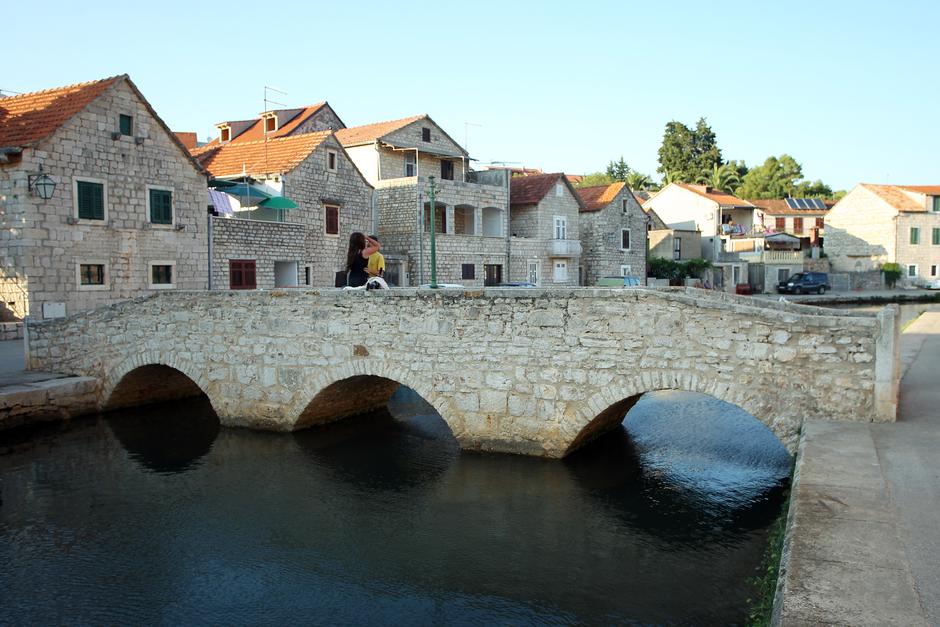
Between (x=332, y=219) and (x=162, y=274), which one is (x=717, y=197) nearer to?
(x=332, y=219)

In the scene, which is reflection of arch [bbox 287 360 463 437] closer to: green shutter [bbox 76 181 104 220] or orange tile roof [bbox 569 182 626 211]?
green shutter [bbox 76 181 104 220]

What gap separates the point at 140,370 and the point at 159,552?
7.65 metres

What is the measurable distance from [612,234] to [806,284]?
569 inches

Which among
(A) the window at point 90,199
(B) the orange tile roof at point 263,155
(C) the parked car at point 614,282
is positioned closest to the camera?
(A) the window at point 90,199

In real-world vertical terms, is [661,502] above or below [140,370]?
below

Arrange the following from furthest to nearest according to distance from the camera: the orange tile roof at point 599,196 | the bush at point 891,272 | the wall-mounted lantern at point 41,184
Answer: the bush at point 891,272 < the orange tile roof at point 599,196 < the wall-mounted lantern at point 41,184

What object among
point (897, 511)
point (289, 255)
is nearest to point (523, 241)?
point (289, 255)

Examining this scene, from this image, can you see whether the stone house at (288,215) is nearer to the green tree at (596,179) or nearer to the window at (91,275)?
the window at (91,275)

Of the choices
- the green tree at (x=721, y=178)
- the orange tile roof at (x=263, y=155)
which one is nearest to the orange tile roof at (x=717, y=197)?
the green tree at (x=721, y=178)

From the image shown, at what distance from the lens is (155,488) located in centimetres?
1105

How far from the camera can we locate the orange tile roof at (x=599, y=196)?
43.3 meters

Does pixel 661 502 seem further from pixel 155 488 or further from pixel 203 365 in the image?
pixel 203 365

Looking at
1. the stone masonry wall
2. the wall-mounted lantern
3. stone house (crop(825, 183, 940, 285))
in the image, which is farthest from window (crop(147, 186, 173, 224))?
stone house (crop(825, 183, 940, 285))

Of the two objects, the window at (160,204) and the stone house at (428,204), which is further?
the stone house at (428,204)
